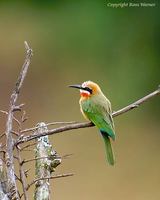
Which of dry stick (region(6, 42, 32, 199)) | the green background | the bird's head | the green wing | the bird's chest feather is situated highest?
the green background

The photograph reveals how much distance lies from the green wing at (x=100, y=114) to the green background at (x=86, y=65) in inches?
162

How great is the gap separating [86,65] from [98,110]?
6.63 metres

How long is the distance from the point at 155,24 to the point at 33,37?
1501 millimetres

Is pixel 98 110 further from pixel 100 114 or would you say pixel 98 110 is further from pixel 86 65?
pixel 86 65

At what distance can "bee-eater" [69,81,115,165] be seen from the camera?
2.49 meters

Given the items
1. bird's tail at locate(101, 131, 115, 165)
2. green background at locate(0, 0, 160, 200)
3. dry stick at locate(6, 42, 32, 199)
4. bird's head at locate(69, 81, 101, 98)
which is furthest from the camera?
green background at locate(0, 0, 160, 200)

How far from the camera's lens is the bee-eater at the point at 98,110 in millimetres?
2490

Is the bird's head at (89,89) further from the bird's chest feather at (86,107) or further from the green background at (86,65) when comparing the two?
the green background at (86,65)

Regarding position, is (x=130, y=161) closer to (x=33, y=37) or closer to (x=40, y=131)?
(x=33, y=37)


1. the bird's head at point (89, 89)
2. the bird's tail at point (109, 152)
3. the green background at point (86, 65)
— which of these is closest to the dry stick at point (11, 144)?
the bird's tail at point (109, 152)

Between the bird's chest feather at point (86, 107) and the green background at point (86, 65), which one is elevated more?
the green background at point (86, 65)

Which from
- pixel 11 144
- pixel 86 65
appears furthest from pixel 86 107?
pixel 86 65

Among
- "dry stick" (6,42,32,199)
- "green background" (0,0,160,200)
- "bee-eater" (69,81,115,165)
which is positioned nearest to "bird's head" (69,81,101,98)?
"bee-eater" (69,81,115,165)

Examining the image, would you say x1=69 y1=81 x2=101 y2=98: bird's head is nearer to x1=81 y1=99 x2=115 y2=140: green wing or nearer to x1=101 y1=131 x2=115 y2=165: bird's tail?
x1=81 y1=99 x2=115 y2=140: green wing
